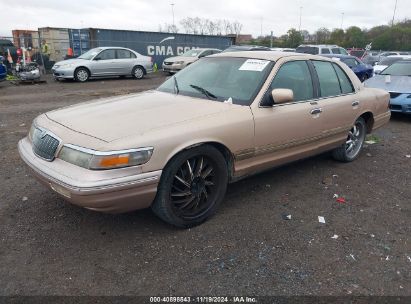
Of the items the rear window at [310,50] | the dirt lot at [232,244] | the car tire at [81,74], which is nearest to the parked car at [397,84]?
the dirt lot at [232,244]

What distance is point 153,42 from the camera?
22859 millimetres

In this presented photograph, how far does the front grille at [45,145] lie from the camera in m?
3.13

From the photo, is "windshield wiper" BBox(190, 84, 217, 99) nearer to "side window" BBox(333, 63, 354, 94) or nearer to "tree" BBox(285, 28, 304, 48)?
"side window" BBox(333, 63, 354, 94)

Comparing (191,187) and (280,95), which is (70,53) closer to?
(280,95)

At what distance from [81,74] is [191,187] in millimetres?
13795

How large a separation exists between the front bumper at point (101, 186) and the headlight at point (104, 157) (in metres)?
0.04

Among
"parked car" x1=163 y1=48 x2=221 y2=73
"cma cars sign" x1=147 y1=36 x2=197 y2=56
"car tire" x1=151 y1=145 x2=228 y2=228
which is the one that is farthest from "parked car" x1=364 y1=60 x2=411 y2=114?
"cma cars sign" x1=147 y1=36 x2=197 y2=56

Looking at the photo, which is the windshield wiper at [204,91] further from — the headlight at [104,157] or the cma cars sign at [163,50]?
the cma cars sign at [163,50]

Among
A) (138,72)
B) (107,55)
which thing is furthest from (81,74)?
(138,72)

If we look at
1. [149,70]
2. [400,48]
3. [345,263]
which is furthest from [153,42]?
[400,48]

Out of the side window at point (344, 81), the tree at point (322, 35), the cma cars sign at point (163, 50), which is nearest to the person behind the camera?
the side window at point (344, 81)

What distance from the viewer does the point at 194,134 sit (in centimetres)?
323

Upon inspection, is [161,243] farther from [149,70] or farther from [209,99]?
[149,70]

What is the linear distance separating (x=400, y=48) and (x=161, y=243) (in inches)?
2309
